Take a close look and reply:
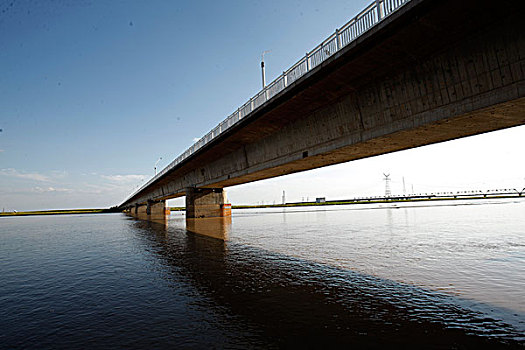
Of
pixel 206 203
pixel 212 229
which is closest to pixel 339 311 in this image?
pixel 212 229

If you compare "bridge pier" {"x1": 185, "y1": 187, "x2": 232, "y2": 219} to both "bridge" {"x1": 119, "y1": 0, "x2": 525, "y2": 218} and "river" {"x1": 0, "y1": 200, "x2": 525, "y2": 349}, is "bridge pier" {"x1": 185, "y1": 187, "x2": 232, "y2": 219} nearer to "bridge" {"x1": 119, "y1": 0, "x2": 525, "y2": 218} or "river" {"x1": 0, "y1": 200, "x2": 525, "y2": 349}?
"bridge" {"x1": 119, "y1": 0, "x2": 525, "y2": 218}

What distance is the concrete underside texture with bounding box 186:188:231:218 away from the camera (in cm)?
4962

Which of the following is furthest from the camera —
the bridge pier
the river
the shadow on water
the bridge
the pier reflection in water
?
the bridge pier

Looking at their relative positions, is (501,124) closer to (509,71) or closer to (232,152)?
(509,71)

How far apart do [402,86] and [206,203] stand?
136 ft

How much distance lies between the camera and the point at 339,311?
6.77 meters

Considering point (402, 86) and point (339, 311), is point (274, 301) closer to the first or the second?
point (339, 311)

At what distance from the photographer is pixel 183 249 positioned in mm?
17734

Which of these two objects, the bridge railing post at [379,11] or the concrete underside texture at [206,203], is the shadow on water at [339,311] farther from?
the concrete underside texture at [206,203]

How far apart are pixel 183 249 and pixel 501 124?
53.9ft

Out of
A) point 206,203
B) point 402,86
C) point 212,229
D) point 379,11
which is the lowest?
point 212,229

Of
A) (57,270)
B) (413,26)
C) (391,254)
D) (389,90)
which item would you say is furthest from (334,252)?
(57,270)

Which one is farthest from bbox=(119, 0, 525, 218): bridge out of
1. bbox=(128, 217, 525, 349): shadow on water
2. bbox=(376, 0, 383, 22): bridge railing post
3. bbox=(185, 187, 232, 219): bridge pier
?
bbox=(185, 187, 232, 219): bridge pier

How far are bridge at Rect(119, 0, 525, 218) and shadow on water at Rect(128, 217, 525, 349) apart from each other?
7.42 meters
